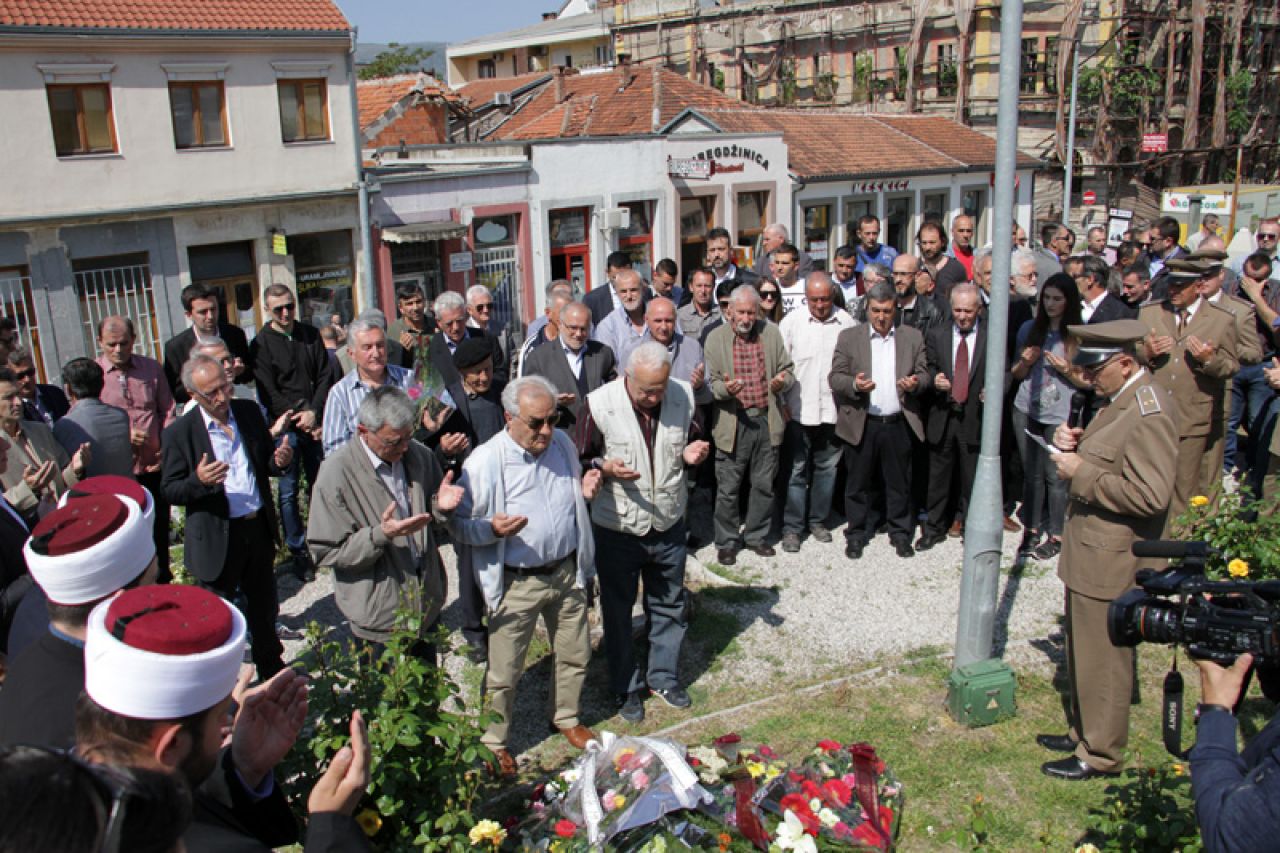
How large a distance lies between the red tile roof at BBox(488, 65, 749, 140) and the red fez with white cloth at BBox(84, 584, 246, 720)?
21560 mm

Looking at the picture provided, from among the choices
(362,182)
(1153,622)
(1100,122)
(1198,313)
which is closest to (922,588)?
(1198,313)

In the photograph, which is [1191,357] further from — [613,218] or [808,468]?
[613,218]

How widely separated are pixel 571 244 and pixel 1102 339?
17.1 m

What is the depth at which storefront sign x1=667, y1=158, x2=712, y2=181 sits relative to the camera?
22.1m

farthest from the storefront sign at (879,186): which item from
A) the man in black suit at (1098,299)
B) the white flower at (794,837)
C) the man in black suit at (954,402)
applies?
the white flower at (794,837)

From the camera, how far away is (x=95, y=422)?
6.15 meters

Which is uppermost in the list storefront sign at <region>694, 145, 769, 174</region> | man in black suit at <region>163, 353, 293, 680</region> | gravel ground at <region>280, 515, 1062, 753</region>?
storefront sign at <region>694, 145, 769, 174</region>

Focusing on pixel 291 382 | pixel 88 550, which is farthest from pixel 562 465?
pixel 291 382

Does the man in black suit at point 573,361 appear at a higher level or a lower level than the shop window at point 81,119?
lower

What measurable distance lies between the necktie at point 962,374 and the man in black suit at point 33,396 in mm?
5925

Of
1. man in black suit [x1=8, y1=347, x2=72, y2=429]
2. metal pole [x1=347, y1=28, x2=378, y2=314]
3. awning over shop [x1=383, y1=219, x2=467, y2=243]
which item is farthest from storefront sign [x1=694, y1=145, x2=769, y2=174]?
man in black suit [x1=8, y1=347, x2=72, y2=429]

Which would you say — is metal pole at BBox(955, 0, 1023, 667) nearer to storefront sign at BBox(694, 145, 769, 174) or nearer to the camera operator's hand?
the camera operator's hand

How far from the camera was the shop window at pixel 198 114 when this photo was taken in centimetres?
1627

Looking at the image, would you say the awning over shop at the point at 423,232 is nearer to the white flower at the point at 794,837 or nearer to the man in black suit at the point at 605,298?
the man in black suit at the point at 605,298
